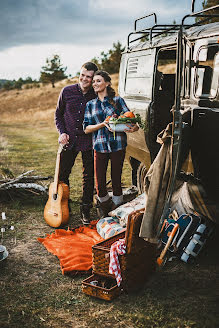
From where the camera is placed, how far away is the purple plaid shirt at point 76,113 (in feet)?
17.2

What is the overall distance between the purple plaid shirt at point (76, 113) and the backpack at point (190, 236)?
6.06ft

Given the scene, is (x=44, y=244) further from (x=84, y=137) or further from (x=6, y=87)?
(x=6, y=87)

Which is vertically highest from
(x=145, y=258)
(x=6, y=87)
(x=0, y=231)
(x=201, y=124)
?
(x=201, y=124)

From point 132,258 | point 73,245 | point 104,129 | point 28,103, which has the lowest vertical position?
point 28,103

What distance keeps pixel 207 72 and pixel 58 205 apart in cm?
277

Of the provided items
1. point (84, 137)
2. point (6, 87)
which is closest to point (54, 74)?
point (6, 87)

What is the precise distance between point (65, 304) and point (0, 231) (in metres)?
2.16

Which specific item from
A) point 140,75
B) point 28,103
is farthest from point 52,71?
point 140,75

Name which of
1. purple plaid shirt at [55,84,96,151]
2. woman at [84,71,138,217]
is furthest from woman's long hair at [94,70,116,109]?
purple plaid shirt at [55,84,96,151]

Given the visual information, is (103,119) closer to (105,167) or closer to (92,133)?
(92,133)

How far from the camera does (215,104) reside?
3.71 metres

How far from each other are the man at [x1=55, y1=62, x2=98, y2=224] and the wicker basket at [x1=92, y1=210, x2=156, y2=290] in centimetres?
166

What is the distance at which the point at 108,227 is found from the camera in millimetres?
4711

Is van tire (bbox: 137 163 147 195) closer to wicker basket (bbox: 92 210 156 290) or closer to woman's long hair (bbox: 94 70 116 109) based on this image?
woman's long hair (bbox: 94 70 116 109)
